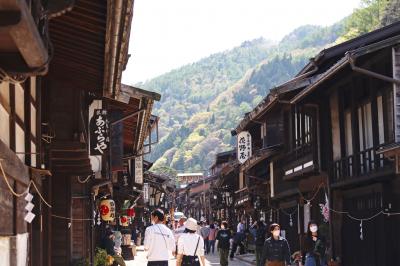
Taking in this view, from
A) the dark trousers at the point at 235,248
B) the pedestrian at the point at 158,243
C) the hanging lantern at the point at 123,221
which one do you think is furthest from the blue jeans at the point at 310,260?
the hanging lantern at the point at 123,221

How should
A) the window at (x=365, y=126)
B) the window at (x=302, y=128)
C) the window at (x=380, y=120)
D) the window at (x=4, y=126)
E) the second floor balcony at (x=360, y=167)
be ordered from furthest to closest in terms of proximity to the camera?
1. the window at (x=302, y=128)
2. the window at (x=365, y=126)
3. the window at (x=380, y=120)
4. the second floor balcony at (x=360, y=167)
5. the window at (x=4, y=126)

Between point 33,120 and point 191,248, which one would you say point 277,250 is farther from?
point 33,120

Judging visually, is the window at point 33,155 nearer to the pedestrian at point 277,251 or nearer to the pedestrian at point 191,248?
the pedestrian at point 191,248

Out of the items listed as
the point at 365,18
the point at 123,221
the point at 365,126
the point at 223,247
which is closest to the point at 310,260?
the point at 365,126

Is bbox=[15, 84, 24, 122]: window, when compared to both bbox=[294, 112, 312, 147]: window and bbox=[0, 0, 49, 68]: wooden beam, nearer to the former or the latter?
bbox=[0, 0, 49, 68]: wooden beam

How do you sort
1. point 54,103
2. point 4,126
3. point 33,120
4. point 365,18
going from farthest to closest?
point 365,18 < point 54,103 < point 33,120 < point 4,126

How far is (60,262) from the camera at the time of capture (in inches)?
794

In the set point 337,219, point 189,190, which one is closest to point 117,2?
point 337,219

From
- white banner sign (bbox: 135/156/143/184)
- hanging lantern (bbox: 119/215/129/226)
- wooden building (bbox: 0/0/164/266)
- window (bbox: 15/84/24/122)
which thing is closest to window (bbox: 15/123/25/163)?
wooden building (bbox: 0/0/164/266)

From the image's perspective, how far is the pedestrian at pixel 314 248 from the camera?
21562mm

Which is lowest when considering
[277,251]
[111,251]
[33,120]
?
[111,251]

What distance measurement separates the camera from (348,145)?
83.0 feet

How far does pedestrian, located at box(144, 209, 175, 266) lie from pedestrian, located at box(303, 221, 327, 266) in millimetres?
9021

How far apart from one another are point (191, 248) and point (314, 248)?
26.8ft
